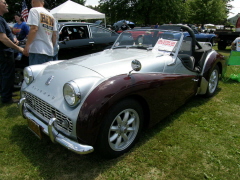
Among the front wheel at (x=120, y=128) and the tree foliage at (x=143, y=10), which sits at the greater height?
the tree foliage at (x=143, y=10)

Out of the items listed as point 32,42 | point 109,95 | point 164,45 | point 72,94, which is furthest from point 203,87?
point 32,42

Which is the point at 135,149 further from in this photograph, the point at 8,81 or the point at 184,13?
the point at 184,13

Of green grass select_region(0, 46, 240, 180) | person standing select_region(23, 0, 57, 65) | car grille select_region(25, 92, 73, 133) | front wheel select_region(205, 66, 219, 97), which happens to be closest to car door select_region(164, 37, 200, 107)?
green grass select_region(0, 46, 240, 180)

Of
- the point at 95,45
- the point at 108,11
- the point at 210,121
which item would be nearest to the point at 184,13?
the point at 108,11

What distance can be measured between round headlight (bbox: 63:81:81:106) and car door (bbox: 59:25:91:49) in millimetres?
3811

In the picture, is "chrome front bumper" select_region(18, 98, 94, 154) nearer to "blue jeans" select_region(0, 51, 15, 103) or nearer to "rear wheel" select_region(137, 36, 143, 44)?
"blue jeans" select_region(0, 51, 15, 103)

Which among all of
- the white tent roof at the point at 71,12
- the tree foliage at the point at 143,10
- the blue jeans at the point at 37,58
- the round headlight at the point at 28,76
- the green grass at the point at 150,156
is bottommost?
the green grass at the point at 150,156

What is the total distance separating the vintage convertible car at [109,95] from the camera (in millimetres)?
1956

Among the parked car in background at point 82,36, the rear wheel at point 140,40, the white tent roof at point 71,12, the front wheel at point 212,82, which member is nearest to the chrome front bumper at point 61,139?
the rear wheel at point 140,40

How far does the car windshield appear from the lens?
3.16m

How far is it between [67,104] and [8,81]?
8.08 ft

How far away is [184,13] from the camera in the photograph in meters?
23.6

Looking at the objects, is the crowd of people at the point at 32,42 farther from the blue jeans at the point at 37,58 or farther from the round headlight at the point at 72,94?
the round headlight at the point at 72,94

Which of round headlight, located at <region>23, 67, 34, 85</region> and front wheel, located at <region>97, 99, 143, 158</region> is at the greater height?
round headlight, located at <region>23, 67, 34, 85</region>
